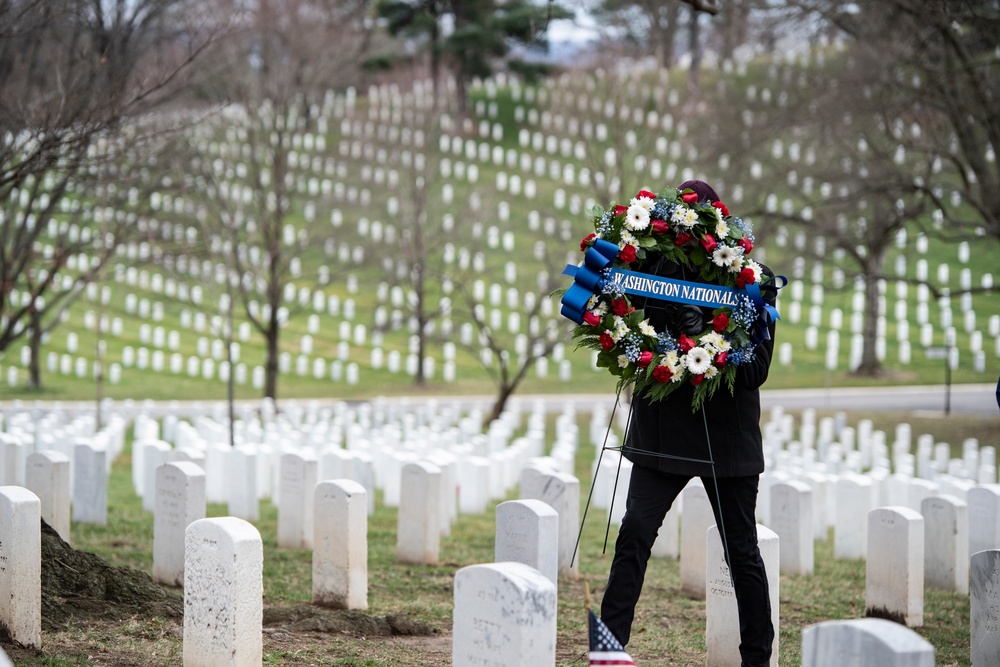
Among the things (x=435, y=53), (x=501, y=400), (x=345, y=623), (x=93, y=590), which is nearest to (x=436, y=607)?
(x=345, y=623)

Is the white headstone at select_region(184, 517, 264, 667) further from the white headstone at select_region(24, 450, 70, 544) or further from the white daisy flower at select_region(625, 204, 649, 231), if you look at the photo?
the white headstone at select_region(24, 450, 70, 544)

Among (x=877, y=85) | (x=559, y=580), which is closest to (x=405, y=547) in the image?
(x=559, y=580)

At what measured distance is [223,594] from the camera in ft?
15.0

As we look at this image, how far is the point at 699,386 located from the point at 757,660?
1201 millimetres

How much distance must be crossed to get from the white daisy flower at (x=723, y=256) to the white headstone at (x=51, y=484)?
523 cm

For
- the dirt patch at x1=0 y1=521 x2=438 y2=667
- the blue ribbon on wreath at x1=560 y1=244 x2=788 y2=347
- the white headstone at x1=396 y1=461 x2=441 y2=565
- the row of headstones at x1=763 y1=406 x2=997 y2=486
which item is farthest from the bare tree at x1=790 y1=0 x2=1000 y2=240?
the dirt patch at x1=0 y1=521 x2=438 y2=667

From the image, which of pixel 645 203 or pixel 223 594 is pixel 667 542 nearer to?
pixel 645 203

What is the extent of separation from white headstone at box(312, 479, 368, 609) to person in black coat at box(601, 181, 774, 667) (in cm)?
222

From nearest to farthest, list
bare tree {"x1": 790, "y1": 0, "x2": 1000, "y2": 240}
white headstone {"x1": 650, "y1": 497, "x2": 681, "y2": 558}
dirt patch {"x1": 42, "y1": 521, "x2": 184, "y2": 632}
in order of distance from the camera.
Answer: dirt patch {"x1": 42, "y1": 521, "x2": 184, "y2": 632}, white headstone {"x1": 650, "y1": 497, "x2": 681, "y2": 558}, bare tree {"x1": 790, "y1": 0, "x2": 1000, "y2": 240}

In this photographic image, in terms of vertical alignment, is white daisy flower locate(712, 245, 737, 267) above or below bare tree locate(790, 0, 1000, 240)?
below

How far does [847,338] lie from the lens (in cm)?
3042

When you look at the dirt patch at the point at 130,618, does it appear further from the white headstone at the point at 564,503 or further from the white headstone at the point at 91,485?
the white headstone at the point at 91,485

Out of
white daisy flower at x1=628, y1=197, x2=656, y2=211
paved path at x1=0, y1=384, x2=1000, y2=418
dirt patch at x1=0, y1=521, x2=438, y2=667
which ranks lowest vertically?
dirt patch at x1=0, y1=521, x2=438, y2=667

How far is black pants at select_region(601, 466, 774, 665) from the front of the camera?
14.8 feet
